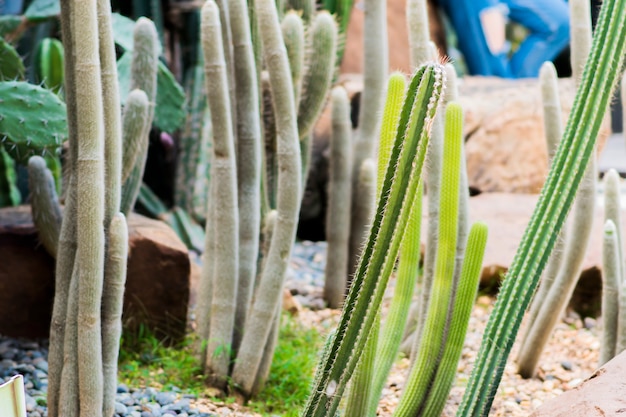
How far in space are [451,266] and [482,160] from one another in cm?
328

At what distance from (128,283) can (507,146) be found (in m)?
3.04

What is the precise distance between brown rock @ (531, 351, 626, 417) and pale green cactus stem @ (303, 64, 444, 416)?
56 cm

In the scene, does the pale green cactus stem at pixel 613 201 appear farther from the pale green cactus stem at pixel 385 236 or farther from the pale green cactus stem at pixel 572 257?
the pale green cactus stem at pixel 385 236

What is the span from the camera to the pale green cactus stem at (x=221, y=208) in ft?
8.46

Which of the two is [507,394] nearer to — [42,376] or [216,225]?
[216,225]

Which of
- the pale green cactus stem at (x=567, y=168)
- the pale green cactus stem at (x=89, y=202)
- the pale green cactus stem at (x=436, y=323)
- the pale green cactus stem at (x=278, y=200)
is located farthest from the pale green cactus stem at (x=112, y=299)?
the pale green cactus stem at (x=567, y=168)

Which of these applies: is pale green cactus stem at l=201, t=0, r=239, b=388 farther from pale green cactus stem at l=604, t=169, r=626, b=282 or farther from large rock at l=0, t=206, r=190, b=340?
pale green cactus stem at l=604, t=169, r=626, b=282

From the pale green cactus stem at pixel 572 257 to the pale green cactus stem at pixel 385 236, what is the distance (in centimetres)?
127

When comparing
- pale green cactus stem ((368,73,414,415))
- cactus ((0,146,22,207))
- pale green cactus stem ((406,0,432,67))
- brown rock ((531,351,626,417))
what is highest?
pale green cactus stem ((406,0,432,67))

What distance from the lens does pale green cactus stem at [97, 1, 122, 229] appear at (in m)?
2.24


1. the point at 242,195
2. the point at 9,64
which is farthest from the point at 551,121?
the point at 9,64

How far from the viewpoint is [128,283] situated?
10.7ft

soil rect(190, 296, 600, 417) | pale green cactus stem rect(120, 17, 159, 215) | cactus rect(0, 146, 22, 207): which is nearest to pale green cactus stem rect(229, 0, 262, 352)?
pale green cactus stem rect(120, 17, 159, 215)

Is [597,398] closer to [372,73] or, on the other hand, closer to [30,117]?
[30,117]
